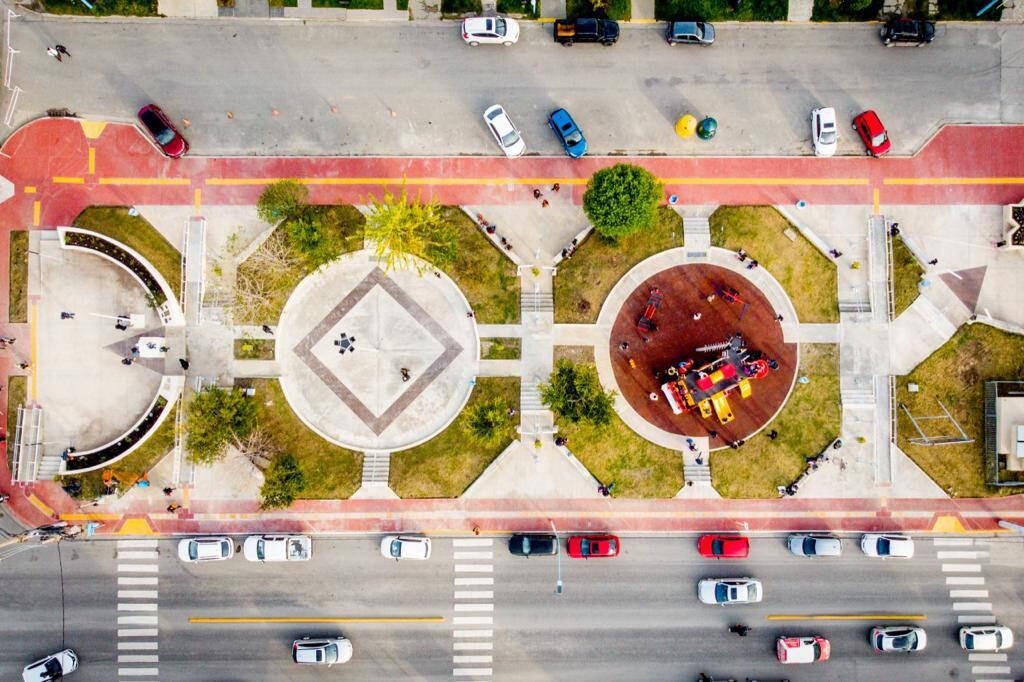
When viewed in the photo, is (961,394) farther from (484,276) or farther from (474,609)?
(474,609)

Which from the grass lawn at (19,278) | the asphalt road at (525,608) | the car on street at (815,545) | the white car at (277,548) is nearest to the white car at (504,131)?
the asphalt road at (525,608)

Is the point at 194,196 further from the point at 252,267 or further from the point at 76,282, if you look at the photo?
the point at 76,282

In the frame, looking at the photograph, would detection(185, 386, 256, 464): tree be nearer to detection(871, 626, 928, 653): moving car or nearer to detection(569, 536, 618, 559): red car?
detection(569, 536, 618, 559): red car

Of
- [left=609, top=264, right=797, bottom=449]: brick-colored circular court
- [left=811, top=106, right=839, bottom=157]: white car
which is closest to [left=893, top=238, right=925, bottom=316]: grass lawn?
[left=811, top=106, right=839, bottom=157]: white car

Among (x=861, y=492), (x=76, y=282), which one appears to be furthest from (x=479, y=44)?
(x=861, y=492)

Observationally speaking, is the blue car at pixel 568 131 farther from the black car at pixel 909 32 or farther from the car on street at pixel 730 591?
the car on street at pixel 730 591
